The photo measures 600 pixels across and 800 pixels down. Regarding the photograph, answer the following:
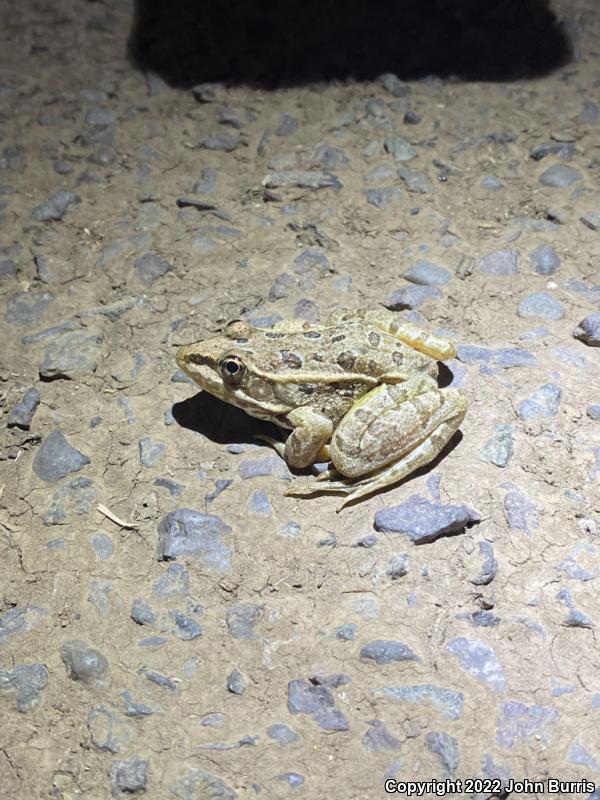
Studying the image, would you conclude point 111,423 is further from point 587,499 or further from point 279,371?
A: point 587,499

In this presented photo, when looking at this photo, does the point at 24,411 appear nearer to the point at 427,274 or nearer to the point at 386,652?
the point at 386,652

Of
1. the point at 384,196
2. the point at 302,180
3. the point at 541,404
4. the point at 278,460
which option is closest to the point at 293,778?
the point at 278,460

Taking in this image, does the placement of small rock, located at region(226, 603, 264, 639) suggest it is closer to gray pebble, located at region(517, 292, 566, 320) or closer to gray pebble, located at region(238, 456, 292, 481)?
gray pebble, located at region(238, 456, 292, 481)

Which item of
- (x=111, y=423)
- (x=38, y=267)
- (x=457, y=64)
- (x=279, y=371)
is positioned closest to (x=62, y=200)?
(x=38, y=267)

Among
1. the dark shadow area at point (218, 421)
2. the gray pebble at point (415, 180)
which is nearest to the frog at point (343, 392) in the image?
the dark shadow area at point (218, 421)

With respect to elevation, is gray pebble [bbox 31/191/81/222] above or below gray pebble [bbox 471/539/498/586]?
above

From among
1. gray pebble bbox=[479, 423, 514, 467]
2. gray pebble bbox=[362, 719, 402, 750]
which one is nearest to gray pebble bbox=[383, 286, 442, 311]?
gray pebble bbox=[479, 423, 514, 467]

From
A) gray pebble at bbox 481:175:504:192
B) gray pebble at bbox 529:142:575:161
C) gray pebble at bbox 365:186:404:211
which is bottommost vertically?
gray pebble at bbox 365:186:404:211
